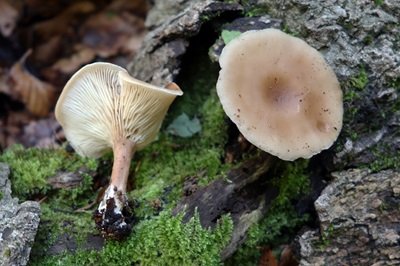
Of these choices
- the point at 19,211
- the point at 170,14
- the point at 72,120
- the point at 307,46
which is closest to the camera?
the point at 19,211

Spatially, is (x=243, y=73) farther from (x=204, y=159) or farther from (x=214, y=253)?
(x=214, y=253)

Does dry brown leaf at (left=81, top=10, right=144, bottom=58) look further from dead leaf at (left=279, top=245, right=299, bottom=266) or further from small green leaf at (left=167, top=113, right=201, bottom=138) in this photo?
dead leaf at (left=279, top=245, right=299, bottom=266)

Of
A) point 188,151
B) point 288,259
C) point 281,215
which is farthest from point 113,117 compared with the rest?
point 288,259

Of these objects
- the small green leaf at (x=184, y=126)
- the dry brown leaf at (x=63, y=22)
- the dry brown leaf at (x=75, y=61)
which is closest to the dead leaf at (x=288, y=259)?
the small green leaf at (x=184, y=126)

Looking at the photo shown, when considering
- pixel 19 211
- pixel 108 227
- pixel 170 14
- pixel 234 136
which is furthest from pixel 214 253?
pixel 170 14

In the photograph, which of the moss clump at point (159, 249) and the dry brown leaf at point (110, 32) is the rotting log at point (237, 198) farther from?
the dry brown leaf at point (110, 32)
